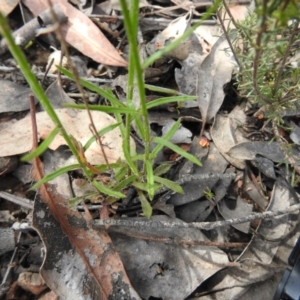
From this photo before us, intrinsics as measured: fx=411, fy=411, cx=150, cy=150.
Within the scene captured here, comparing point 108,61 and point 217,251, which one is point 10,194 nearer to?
point 108,61

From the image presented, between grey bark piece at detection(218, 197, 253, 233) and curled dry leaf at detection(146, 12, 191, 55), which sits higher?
curled dry leaf at detection(146, 12, 191, 55)

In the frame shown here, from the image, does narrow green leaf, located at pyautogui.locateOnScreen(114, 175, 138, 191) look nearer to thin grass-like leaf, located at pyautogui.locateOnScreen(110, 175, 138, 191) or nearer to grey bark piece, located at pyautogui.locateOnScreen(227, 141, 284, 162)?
thin grass-like leaf, located at pyautogui.locateOnScreen(110, 175, 138, 191)

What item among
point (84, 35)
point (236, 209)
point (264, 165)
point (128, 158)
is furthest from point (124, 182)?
point (84, 35)

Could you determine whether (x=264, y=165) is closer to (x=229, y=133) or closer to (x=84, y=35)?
(x=229, y=133)

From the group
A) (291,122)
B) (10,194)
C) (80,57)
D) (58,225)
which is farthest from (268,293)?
(80,57)

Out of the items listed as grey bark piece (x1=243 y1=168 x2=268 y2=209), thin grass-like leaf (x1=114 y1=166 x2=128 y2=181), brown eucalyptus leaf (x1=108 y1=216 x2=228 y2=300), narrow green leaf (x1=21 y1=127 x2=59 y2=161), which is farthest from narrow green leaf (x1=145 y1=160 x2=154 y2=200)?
grey bark piece (x1=243 y1=168 x2=268 y2=209)

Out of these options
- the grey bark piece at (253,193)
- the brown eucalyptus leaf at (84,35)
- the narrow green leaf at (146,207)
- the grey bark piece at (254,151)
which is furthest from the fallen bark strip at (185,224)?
the brown eucalyptus leaf at (84,35)
